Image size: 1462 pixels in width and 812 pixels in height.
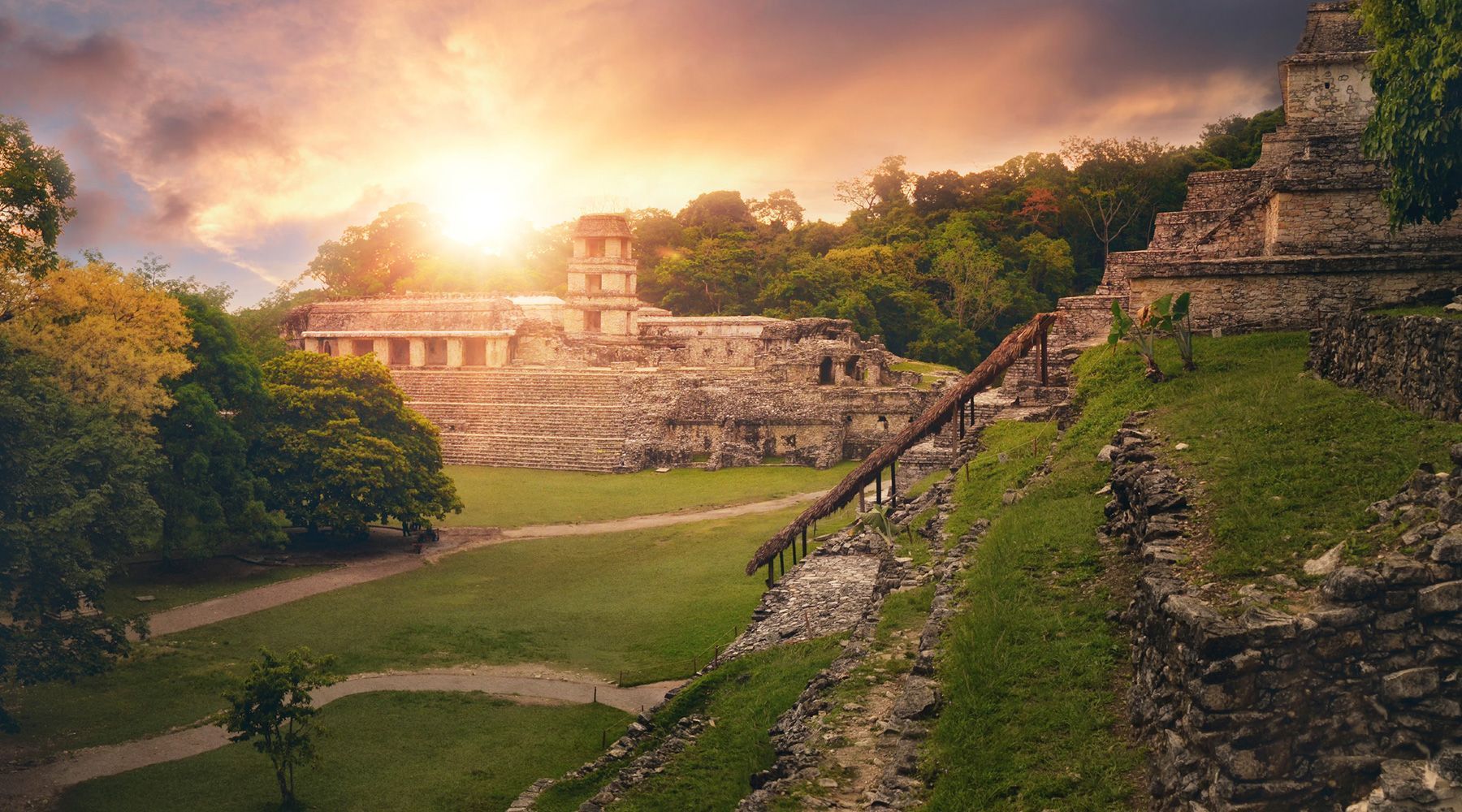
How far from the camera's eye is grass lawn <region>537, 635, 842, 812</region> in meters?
11.3

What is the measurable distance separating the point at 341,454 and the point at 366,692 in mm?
11742

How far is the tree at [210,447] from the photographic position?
2433 centimetres

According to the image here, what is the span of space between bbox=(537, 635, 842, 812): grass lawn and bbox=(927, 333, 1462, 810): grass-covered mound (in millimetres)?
2885

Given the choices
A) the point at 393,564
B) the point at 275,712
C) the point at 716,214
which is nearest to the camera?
the point at 275,712

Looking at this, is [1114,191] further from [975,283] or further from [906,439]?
[906,439]

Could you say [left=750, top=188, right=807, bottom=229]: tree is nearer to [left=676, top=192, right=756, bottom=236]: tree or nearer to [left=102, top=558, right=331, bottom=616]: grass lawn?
[left=676, top=192, right=756, bottom=236]: tree

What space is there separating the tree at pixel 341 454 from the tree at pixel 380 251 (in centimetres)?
4964

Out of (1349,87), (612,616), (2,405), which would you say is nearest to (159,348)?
(2,405)

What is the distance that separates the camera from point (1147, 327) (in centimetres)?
1647

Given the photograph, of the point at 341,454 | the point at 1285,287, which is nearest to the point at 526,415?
the point at 341,454

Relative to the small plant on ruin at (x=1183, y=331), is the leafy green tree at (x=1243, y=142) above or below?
above

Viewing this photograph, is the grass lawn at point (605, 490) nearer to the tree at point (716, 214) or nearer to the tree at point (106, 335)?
the tree at point (106, 335)

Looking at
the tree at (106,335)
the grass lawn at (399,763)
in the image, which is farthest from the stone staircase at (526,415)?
the grass lawn at (399,763)

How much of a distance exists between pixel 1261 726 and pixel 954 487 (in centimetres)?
1234
